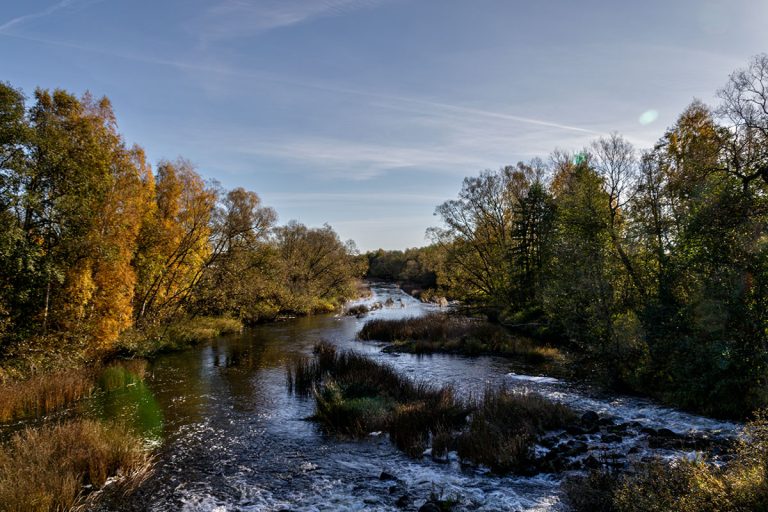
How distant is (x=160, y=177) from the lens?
29.5m

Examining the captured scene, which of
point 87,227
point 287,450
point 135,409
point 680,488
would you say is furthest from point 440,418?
point 87,227

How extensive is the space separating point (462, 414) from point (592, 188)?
48.0 feet

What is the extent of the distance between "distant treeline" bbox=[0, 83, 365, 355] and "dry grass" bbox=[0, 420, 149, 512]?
7.33 m

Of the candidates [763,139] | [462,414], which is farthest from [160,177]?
[763,139]

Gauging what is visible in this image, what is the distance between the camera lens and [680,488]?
7.25 metres

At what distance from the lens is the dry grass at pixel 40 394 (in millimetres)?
14031

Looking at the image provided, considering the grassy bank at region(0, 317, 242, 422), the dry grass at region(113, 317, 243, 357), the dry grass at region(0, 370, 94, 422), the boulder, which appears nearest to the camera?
the boulder

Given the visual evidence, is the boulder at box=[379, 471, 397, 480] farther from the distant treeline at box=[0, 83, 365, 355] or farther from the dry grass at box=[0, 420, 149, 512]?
the distant treeline at box=[0, 83, 365, 355]

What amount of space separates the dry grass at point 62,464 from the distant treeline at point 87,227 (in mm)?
7327

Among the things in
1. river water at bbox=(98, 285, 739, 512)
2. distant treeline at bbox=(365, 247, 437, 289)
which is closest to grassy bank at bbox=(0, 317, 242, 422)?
river water at bbox=(98, 285, 739, 512)

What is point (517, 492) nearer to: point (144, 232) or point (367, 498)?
point (367, 498)

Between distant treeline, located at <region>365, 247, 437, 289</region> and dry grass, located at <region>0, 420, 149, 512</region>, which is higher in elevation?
distant treeline, located at <region>365, 247, 437, 289</region>

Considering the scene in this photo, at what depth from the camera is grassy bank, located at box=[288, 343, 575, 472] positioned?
10.9 meters

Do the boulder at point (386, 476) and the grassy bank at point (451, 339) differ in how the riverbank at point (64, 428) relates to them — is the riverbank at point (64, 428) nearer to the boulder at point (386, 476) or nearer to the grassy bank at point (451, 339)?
the boulder at point (386, 476)
